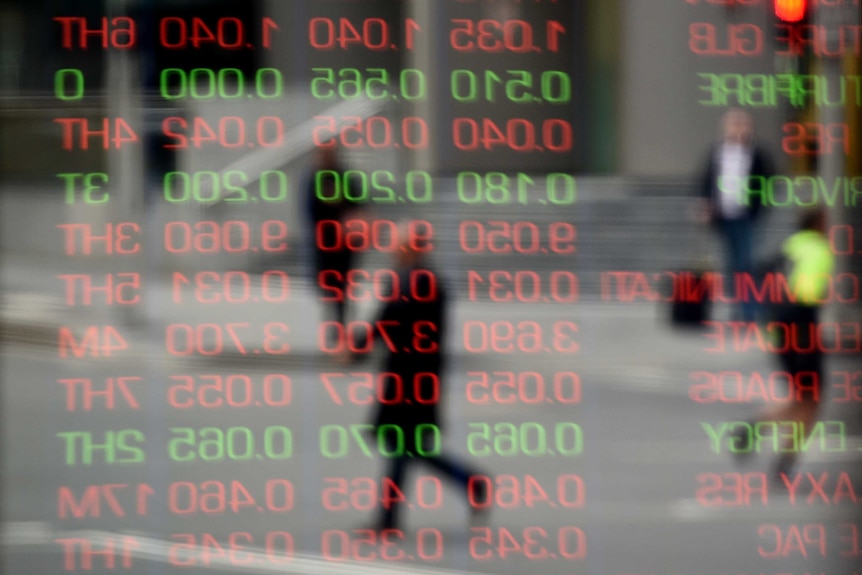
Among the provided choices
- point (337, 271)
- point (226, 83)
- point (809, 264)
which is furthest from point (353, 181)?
point (809, 264)

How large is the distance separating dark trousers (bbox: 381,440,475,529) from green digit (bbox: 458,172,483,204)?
1.39 feet

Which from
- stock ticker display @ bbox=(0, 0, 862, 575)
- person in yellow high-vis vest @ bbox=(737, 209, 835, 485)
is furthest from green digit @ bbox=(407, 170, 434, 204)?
person in yellow high-vis vest @ bbox=(737, 209, 835, 485)

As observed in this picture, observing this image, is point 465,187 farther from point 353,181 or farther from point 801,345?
point 801,345

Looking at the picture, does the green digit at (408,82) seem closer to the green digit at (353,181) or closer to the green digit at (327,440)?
the green digit at (353,181)

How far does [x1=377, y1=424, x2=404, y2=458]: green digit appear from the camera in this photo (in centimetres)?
329

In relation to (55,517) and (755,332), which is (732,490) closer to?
(755,332)

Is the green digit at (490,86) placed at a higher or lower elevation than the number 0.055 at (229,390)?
higher

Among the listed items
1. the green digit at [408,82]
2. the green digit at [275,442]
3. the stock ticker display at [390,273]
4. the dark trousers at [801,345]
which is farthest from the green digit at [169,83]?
the dark trousers at [801,345]

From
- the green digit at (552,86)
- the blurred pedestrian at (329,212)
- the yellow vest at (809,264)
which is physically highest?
the green digit at (552,86)

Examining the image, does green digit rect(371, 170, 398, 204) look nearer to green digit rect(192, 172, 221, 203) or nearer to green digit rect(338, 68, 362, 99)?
green digit rect(338, 68, 362, 99)

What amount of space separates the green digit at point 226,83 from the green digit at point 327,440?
0.55m

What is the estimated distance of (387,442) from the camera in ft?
10.8

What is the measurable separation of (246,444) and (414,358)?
0.31 metres

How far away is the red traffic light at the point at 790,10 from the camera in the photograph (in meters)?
3.31
